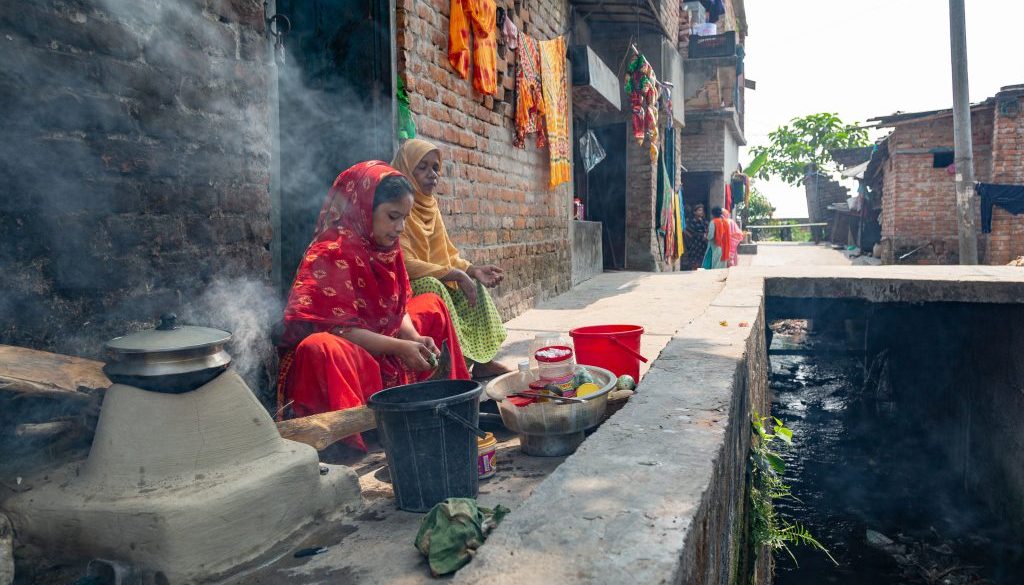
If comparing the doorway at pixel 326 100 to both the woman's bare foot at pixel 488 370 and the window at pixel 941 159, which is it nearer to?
the woman's bare foot at pixel 488 370

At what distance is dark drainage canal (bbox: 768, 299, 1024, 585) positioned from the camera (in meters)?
5.58

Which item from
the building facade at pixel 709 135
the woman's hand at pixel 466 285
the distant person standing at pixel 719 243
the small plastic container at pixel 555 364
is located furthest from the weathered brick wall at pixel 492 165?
the building facade at pixel 709 135

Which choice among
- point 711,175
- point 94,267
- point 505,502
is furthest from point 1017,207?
point 94,267

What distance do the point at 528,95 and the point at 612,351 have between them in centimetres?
346

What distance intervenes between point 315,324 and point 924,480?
7.31 meters

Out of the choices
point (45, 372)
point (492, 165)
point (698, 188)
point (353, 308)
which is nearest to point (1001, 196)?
point (698, 188)

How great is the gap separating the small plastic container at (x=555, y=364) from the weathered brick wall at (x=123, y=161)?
1.24 metres

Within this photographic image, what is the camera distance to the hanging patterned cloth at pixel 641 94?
9.37 metres

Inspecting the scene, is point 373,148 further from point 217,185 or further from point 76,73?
point 76,73

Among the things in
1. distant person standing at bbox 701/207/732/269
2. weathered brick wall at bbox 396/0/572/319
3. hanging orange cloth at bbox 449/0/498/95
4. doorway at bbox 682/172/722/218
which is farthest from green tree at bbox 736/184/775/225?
hanging orange cloth at bbox 449/0/498/95

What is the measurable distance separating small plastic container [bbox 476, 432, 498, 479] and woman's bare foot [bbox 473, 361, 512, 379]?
1.31 m

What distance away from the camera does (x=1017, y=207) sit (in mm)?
12742

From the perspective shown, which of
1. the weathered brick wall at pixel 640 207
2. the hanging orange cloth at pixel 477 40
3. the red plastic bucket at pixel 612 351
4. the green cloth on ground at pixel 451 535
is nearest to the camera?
the green cloth on ground at pixel 451 535

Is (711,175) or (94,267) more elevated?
(711,175)
